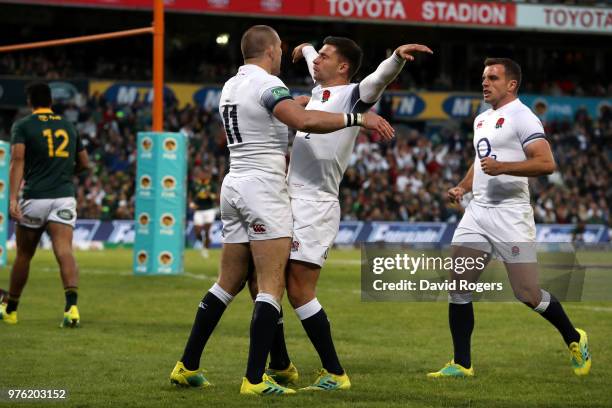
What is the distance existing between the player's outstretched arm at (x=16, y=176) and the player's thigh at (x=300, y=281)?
4476mm

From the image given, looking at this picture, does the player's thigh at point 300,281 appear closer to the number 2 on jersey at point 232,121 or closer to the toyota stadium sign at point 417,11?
the number 2 on jersey at point 232,121

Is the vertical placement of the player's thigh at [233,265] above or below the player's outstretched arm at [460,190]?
below

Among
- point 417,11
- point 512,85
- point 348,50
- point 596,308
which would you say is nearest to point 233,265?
point 348,50

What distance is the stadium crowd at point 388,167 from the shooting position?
3400 cm

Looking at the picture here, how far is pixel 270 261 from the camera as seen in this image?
23.7ft

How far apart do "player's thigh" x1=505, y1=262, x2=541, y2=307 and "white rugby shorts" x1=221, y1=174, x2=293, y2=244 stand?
2150mm

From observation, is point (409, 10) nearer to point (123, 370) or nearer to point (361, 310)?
point (361, 310)

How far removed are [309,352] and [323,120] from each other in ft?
11.1

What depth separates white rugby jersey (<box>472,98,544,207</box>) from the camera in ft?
28.0

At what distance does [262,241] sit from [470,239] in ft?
7.00

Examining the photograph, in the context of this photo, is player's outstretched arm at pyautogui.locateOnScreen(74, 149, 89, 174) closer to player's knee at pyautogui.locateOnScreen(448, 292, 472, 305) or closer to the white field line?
player's knee at pyautogui.locateOnScreen(448, 292, 472, 305)

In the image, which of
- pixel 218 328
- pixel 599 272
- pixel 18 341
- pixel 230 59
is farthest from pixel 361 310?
pixel 230 59

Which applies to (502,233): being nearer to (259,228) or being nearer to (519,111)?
(519,111)

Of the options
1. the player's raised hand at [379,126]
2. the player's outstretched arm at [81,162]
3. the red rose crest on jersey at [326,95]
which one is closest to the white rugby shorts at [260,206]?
the red rose crest on jersey at [326,95]
